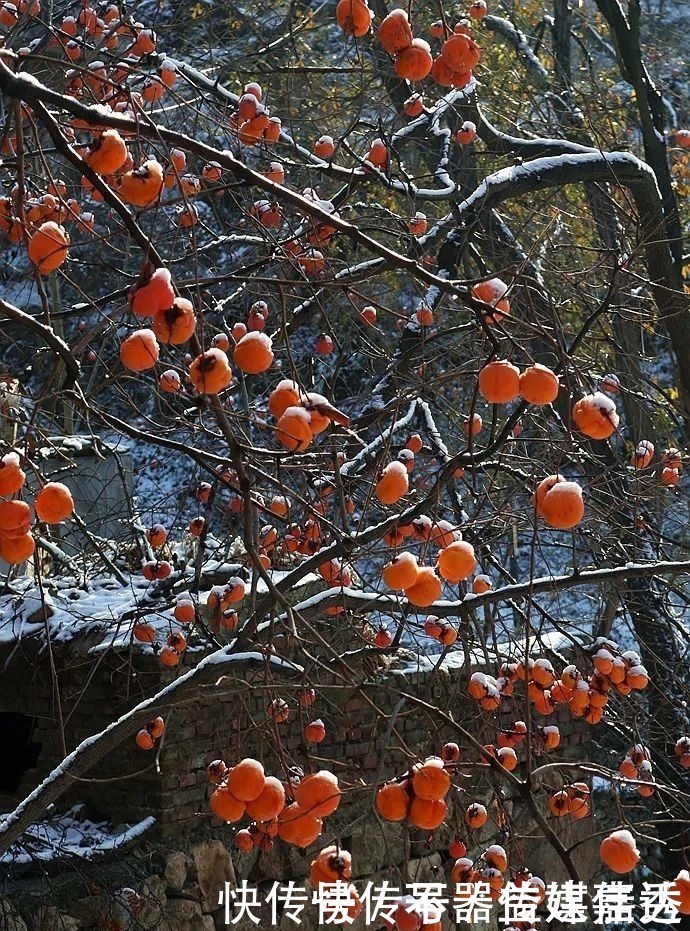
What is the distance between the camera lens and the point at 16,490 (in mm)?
1661

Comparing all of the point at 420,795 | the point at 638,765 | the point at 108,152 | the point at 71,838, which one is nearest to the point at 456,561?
the point at 420,795

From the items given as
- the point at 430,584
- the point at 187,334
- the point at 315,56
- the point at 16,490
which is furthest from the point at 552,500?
the point at 315,56

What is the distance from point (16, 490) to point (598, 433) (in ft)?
3.13

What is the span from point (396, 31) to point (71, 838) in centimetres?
302

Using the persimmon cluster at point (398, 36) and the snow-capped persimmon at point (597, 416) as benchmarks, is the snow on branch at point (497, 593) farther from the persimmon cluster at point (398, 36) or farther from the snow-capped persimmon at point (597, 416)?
the persimmon cluster at point (398, 36)

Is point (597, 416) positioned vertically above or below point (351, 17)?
below

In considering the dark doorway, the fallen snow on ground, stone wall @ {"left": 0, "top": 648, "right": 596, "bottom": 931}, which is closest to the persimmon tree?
stone wall @ {"left": 0, "top": 648, "right": 596, "bottom": 931}

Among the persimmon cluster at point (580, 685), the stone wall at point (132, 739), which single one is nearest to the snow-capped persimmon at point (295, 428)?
the persimmon cluster at point (580, 685)

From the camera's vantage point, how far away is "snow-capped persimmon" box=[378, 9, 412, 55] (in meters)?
2.29

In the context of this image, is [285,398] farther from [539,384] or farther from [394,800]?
[394,800]

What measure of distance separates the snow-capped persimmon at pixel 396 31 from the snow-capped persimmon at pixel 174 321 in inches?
47.5

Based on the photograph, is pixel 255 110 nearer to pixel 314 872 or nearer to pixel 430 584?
pixel 430 584

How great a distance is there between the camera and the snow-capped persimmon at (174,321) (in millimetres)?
1386

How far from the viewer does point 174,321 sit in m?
1.39
